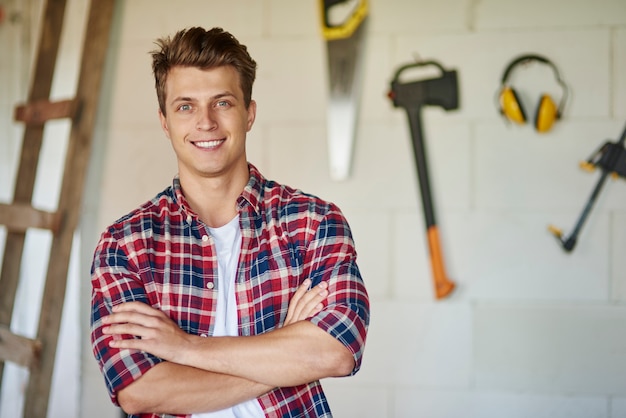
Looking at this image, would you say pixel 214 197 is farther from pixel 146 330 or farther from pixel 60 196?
pixel 60 196

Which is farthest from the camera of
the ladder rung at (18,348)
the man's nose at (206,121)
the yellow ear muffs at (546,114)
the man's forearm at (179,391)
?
the ladder rung at (18,348)

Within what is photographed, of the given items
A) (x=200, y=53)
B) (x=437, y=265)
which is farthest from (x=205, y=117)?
(x=437, y=265)

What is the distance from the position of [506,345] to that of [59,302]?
1.54m

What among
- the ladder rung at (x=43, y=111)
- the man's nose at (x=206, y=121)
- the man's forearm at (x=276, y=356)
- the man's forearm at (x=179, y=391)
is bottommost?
the man's forearm at (x=179, y=391)

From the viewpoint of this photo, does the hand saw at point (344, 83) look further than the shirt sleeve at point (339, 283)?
Yes

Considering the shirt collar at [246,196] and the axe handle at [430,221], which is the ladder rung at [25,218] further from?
the axe handle at [430,221]

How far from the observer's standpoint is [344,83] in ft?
8.40

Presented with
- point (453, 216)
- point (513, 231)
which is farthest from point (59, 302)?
point (513, 231)

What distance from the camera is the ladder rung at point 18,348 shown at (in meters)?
2.50

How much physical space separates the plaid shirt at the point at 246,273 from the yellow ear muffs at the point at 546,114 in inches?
44.1

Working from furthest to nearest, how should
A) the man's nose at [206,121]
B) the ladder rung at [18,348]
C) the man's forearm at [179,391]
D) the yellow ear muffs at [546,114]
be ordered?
1. the ladder rung at [18,348]
2. the yellow ear muffs at [546,114]
3. the man's nose at [206,121]
4. the man's forearm at [179,391]

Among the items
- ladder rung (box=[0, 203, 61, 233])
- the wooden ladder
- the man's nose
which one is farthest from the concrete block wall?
the man's nose

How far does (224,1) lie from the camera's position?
8.75ft

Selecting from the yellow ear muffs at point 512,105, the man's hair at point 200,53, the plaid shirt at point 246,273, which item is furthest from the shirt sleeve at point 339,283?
the yellow ear muffs at point 512,105
